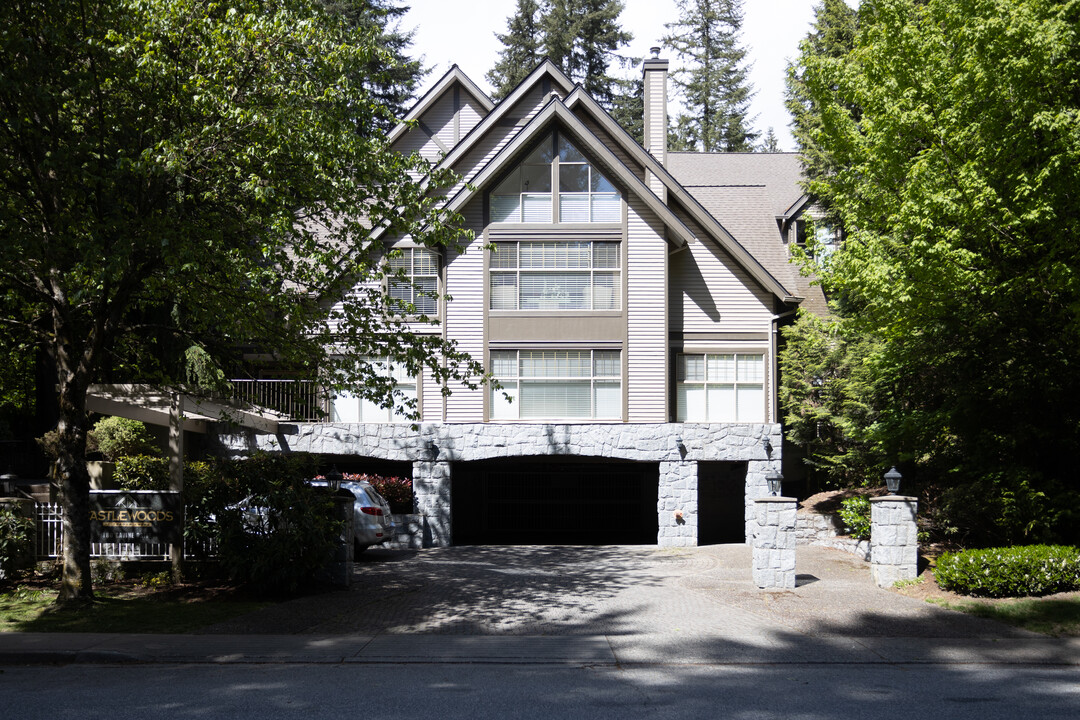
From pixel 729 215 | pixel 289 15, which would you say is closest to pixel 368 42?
pixel 289 15

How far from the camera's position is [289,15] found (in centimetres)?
1170

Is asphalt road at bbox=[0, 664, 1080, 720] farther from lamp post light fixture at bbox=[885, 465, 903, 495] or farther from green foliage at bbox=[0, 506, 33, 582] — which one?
green foliage at bbox=[0, 506, 33, 582]

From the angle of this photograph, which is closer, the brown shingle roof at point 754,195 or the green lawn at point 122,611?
the green lawn at point 122,611

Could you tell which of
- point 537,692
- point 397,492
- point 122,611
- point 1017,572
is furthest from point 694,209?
point 537,692

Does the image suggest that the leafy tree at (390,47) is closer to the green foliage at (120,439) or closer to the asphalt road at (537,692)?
the green foliage at (120,439)

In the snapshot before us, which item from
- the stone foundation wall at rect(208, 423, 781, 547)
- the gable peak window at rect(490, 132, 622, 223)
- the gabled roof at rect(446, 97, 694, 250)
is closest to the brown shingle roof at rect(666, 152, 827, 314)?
the gabled roof at rect(446, 97, 694, 250)

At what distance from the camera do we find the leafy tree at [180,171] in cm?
1050

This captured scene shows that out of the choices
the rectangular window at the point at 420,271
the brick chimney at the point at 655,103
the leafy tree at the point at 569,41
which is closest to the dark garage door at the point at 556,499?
the rectangular window at the point at 420,271

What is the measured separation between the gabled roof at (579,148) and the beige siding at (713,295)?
4.57 ft

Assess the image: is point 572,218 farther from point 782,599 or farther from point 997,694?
point 997,694

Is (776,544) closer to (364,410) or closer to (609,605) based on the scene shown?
(609,605)

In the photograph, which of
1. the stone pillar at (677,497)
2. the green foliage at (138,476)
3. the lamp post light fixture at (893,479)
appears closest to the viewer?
the lamp post light fixture at (893,479)

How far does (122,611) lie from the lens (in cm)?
1170

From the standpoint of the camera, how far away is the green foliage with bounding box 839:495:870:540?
1759 centimetres
